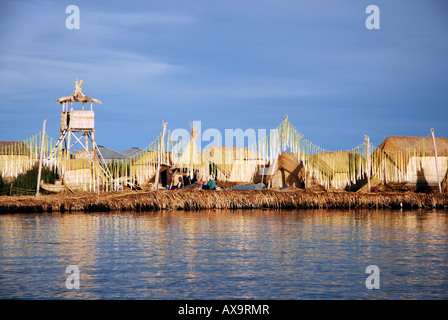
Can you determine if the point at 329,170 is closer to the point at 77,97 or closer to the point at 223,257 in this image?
the point at 77,97

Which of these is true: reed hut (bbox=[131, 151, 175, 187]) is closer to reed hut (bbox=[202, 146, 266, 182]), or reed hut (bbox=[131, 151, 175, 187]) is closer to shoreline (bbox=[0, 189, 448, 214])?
reed hut (bbox=[202, 146, 266, 182])

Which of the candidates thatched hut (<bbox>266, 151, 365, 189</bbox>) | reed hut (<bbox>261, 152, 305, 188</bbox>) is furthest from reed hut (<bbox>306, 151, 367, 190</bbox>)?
reed hut (<bbox>261, 152, 305, 188</bbox>)

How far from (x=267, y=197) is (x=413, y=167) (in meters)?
10.2

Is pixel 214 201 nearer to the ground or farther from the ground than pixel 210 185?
nearer to the ground

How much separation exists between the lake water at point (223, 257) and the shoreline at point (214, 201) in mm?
3476

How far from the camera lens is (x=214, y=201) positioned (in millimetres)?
30406

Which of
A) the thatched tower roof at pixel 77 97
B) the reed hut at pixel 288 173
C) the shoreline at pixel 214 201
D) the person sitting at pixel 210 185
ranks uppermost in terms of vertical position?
the thatched tower roof at pixel 77 97

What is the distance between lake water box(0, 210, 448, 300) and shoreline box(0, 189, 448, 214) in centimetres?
348

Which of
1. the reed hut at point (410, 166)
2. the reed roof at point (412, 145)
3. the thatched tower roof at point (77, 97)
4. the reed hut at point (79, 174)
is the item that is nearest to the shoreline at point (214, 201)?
the reed hut at point (79, 174)

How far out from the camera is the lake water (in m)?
11.7

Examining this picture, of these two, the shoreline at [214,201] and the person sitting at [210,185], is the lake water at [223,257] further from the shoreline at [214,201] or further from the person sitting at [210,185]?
the person sitting at [210,185]

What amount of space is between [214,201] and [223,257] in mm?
14928

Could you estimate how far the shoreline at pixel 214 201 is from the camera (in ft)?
95.3

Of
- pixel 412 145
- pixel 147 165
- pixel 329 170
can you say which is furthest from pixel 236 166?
pixel 412 145
